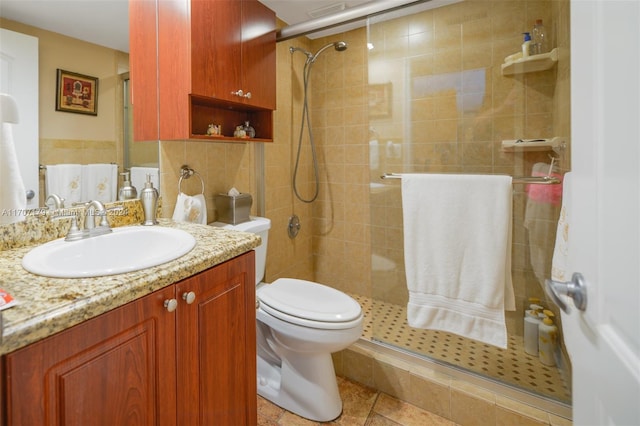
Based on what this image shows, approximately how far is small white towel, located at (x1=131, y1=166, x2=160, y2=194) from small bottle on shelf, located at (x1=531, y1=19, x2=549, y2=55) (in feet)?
6.60

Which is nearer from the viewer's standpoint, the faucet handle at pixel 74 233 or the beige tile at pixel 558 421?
the faucet handle at pixel 74 233

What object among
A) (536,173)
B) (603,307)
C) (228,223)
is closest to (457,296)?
(536,173)

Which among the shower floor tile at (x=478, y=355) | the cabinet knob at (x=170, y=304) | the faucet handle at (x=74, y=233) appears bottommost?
the shower floor tile at (x=478, y=355)

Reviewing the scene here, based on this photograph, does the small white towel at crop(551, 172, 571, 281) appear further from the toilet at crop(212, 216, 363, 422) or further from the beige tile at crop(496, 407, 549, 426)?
the toilet at crop(212, 216, 363, 422)

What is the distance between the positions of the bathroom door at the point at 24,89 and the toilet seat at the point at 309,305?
0.97 m

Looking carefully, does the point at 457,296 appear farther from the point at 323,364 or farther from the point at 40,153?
the point at 40,153

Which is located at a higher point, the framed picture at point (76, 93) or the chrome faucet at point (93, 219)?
the framed picture at point (76, 93)

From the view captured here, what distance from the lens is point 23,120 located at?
40.8 inches

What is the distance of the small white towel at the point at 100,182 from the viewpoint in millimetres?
1251

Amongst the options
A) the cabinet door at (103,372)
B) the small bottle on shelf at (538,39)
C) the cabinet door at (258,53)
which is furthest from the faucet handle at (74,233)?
the small bottle on shelf at (538,39)

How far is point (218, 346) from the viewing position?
3.32ft

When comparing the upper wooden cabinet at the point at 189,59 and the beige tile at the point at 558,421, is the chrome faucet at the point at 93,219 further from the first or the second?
the beige tile at the point at 558,421

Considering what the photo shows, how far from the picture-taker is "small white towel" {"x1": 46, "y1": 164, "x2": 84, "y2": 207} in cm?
114

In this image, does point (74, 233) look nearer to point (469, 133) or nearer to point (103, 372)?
point (103, 372)
